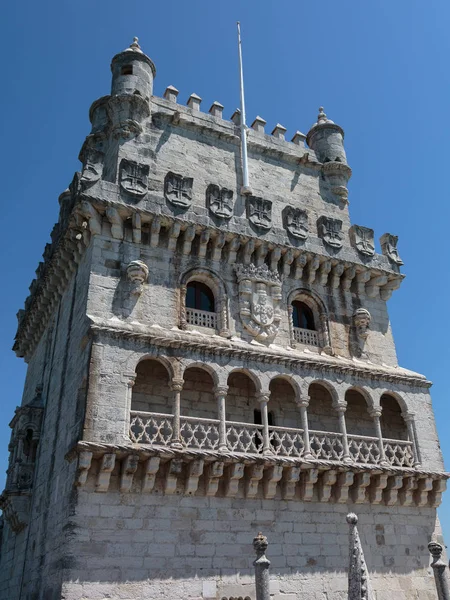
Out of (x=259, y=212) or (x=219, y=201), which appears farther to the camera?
(x=259, y=212)

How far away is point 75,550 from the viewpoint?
1387 centimetres

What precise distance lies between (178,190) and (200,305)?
12.4 ft

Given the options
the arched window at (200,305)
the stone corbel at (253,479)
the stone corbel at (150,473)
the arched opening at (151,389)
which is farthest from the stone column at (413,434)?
the stone corbel at (150,473)

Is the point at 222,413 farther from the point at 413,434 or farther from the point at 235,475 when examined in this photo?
the point at 413,434

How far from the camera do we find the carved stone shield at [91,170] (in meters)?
18.1

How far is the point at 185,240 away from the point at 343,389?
6838 millimetres

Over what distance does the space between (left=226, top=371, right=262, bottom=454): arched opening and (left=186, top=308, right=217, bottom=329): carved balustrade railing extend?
170cm

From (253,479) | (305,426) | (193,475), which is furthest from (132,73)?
(253,479)

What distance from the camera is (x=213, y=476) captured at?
15.8 meters

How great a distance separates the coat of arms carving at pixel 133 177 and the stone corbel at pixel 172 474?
26.7ft

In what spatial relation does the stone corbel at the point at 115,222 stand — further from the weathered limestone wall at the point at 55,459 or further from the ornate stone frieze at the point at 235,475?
the ornate stone frieze at the point at 235,475

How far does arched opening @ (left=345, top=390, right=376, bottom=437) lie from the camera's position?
66.1ft

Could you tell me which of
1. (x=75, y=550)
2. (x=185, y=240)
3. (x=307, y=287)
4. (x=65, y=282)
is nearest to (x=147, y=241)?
(x=185, y=240)

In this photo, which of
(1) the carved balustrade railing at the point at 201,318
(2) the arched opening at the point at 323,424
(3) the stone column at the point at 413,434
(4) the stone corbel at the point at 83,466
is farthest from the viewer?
(3) the stone column at the point at 413,434
